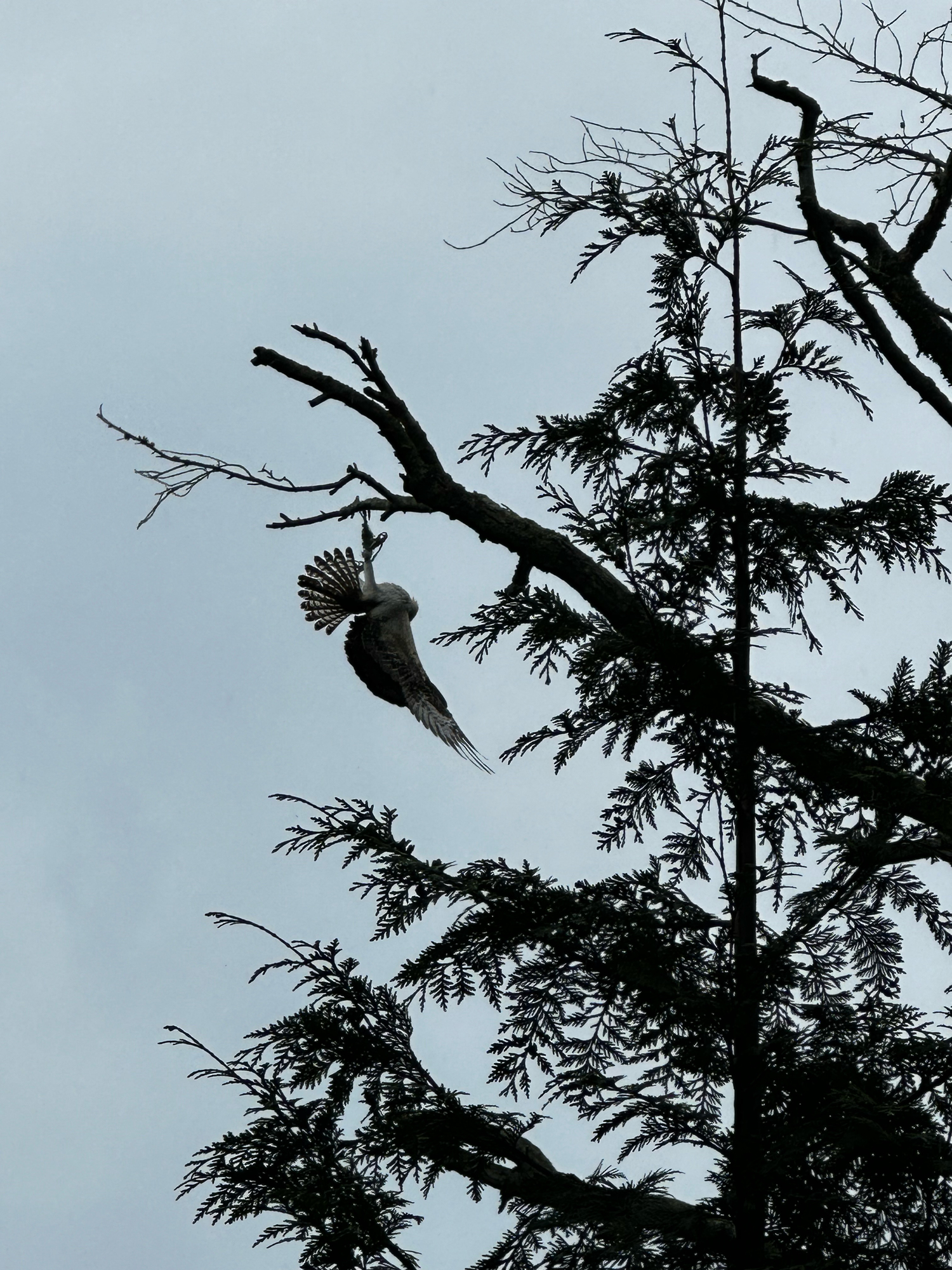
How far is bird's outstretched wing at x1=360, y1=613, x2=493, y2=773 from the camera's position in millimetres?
9922

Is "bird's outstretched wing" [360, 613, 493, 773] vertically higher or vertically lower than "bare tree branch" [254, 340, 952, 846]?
higher

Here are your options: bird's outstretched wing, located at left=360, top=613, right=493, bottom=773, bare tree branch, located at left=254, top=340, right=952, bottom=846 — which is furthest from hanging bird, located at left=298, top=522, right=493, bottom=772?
bare tree branch, located at left=254, top=340, right=952, bottom=846

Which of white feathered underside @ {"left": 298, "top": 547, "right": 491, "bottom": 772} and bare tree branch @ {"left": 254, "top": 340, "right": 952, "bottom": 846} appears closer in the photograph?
bare tree branch @ {"left": 254, "top": 340, "right": 952, "bottom": 846}

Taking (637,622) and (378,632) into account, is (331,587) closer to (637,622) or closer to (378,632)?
(378,632)

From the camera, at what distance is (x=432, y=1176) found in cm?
550

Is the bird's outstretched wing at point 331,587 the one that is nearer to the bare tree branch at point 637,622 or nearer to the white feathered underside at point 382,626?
the white feathered underside at point 382,626

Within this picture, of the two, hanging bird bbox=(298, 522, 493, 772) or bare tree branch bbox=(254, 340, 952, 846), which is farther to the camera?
hanging bird bbox=(298, 522, 493, 772)

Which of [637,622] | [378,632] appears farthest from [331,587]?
[637,622]

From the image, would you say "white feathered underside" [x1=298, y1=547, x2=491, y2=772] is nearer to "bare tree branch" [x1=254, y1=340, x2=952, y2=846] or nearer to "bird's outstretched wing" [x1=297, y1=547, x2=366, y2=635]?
"bird's outstretched wing" [x1=297, y1=547, x2=366, y2=635]

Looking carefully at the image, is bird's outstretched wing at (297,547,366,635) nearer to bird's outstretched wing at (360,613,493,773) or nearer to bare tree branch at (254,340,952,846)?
bird's outstretched wing at (360,613,493,773)

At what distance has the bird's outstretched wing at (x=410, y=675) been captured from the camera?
9922mm

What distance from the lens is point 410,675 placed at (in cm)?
1009

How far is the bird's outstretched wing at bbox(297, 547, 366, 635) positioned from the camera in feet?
33.9

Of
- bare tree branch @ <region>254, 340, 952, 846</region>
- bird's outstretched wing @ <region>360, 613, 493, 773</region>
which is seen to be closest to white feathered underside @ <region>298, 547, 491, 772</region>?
bird's outstretched wing @ <region>360, 613, 493, 773</region>
